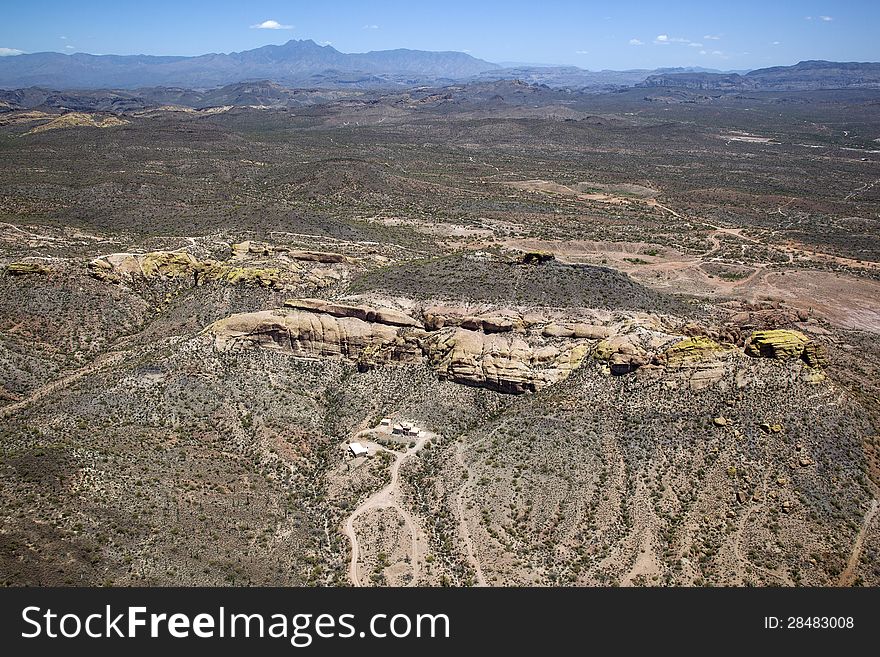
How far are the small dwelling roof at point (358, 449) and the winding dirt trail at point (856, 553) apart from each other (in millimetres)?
23585

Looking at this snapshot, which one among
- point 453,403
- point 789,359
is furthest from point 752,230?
point 453,403

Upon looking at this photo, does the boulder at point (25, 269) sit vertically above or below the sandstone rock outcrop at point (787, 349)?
above

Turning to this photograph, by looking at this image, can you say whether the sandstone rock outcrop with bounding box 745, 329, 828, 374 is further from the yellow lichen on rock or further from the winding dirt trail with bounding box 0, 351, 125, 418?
the winding dirt trail with bounding box 0, 351, 125, 418

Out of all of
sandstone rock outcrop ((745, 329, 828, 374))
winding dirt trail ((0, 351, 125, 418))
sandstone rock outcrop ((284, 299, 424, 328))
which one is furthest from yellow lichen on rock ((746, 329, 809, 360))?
winding dirt trail ((0, 351, 125, 418))

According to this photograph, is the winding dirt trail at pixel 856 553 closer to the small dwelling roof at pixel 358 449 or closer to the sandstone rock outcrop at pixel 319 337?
the small dwelling roof at pixel 358 449

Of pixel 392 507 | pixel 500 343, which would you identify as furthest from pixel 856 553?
pixel 392 507

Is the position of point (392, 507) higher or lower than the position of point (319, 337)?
lower

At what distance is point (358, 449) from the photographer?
34406 mm

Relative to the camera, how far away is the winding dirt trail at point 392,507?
89.5 ft

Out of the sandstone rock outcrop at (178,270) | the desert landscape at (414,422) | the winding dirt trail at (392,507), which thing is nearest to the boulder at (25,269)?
the desert landscape at (414,422)

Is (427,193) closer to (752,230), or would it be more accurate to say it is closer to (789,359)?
(752,230)

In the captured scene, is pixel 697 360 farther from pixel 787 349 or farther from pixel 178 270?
pixel 178 270

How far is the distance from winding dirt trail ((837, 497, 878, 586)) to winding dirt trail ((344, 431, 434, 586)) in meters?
18.7

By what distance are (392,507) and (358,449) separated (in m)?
4.88
